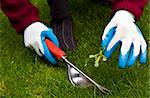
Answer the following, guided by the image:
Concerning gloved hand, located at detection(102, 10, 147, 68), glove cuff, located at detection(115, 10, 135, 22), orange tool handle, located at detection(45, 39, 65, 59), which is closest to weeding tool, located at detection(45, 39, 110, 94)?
orange tool handle, located at detection(45, 39, 65, 59)

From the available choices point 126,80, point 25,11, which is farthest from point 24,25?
point 126,80

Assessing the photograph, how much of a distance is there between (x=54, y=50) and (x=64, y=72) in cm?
8

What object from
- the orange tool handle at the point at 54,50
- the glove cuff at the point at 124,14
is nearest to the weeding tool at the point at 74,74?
the orange tool handle at the point at 54,50

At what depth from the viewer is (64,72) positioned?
64.4 inches

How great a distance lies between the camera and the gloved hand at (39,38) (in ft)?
5.30

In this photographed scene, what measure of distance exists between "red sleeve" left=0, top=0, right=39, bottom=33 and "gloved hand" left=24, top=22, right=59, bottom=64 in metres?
0.03

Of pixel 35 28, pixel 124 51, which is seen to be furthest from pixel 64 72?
pixel 124 51

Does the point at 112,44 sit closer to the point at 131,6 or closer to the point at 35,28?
the point at 131,6

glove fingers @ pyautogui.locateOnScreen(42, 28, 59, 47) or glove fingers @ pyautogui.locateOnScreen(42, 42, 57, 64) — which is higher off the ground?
glove fingers @ pyautogui.locateOnScreen(42, 28, 59, 47)

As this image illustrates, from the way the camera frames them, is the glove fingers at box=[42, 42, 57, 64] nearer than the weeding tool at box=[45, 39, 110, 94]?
No

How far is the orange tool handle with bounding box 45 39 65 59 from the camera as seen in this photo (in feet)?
5.29

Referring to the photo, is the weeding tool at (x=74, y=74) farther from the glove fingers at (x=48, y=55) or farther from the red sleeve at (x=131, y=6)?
the red sleeve at (x=131, y=6)

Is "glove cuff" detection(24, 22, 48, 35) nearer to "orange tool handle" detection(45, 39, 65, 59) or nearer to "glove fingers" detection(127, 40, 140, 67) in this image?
"orange tool handle" detection(45, 39, 65, 59)

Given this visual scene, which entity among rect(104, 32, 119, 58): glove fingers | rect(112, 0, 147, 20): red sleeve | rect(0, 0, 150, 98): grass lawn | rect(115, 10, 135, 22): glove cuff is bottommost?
rect(0, 0, 150, 98): grass lawn
